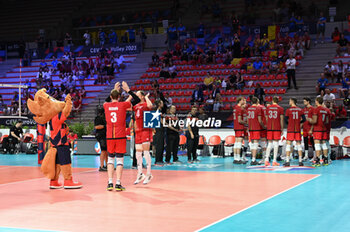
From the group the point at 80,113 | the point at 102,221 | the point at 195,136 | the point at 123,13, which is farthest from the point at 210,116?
the point at 123,13

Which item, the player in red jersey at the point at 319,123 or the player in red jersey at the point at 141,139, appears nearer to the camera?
the player in red jersey at the point at 141,139

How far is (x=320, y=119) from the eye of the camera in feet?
49.7

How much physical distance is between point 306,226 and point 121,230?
2.51 meters

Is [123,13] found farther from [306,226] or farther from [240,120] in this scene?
[306,226]

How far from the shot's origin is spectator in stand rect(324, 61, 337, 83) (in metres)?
23.5

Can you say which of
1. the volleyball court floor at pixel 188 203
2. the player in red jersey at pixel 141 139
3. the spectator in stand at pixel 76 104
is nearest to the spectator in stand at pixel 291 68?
the volleyball court floor at pixel 188 203

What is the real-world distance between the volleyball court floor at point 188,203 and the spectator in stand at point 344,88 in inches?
338

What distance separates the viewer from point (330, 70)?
23.7m

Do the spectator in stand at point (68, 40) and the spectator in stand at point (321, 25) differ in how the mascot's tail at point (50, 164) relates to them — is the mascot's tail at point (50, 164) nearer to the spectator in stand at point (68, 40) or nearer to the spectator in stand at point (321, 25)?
the spectator in stand at point (321, 25)

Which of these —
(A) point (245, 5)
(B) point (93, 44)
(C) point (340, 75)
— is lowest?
(C) point (340, 75)

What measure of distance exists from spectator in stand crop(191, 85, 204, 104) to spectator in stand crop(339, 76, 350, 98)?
6.42m

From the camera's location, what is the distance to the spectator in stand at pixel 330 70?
23547mm

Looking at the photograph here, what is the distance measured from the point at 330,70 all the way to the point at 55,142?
16639 mm

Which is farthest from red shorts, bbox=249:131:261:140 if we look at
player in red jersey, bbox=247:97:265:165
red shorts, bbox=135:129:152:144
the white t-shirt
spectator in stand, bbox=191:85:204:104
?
the white t-shirt
